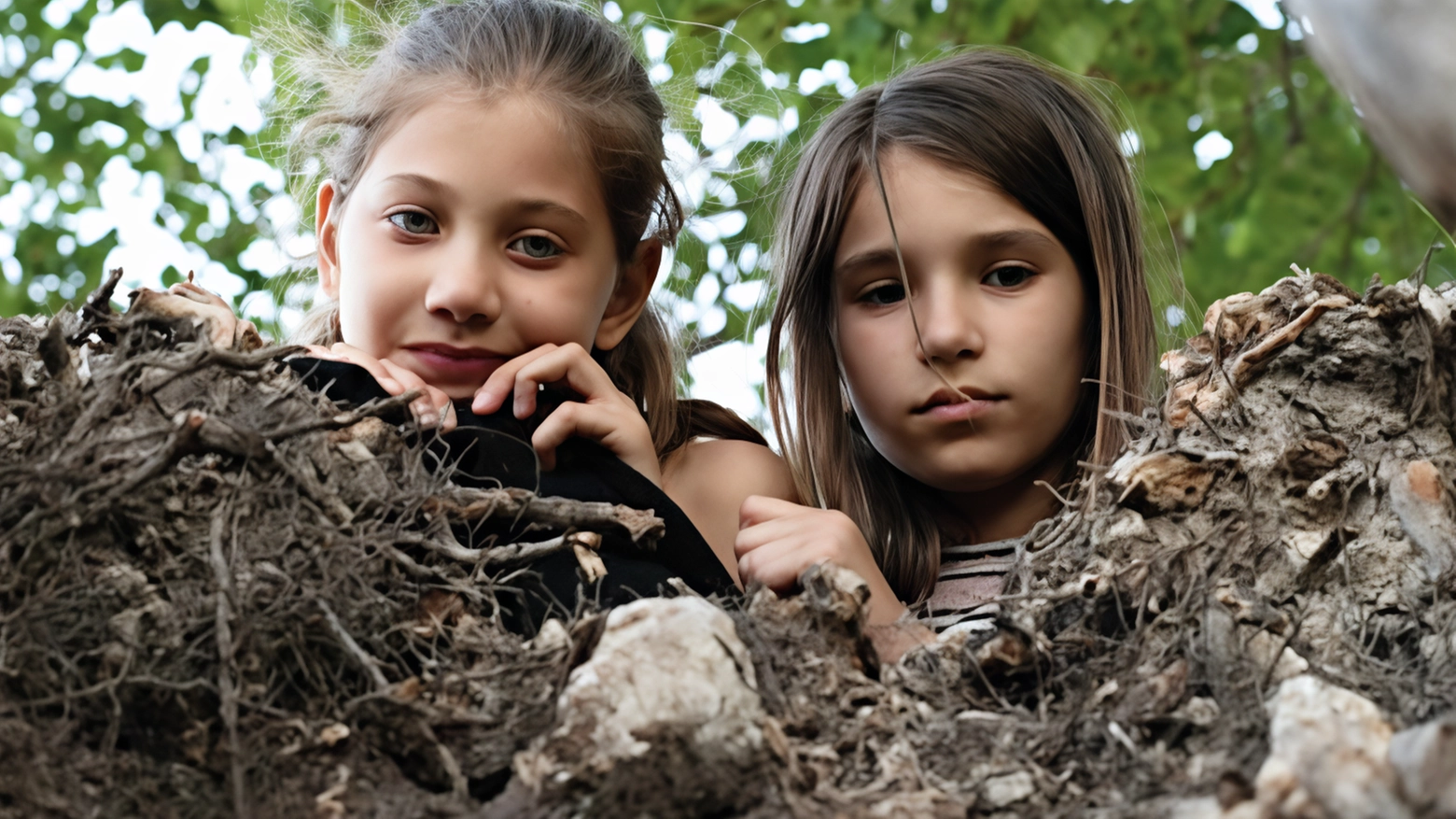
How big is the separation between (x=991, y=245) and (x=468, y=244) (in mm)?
844

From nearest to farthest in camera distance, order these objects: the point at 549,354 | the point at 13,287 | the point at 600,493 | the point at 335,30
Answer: the point at 600,493, the point at 549,354, the point at 335,30, the point at 13,287

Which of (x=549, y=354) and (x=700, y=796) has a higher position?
(x=549, y=354)

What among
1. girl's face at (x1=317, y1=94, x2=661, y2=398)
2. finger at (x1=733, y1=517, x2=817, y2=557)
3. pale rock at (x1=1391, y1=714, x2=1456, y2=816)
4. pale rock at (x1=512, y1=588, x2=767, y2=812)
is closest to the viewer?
pale rock at (x1=1391, y1=714, x2=1456, y2=816)

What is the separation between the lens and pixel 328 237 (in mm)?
2178

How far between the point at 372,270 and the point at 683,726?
1197 millimetres

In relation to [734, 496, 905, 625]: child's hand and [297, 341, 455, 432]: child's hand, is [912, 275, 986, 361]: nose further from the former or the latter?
[297, 341, 455, 432]: child's hand

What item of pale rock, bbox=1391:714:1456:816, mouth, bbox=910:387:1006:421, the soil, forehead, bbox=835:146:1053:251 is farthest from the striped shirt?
pale rock, bbox=1391:714:1456:816

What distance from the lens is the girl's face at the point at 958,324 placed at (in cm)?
193

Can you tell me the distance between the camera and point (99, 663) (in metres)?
0.89

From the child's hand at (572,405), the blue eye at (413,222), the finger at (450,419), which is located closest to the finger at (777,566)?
the child's hand at (572,405)

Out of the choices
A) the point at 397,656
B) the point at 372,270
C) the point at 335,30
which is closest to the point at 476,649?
the point at 397,656

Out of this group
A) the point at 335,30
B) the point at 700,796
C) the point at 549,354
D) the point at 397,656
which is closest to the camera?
the point at 700,796

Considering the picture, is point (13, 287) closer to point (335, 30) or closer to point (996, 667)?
point (335, 30)

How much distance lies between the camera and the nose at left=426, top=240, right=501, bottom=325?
1741 millimetres
